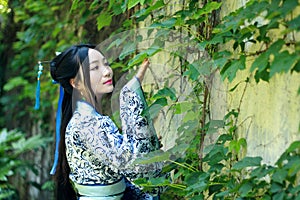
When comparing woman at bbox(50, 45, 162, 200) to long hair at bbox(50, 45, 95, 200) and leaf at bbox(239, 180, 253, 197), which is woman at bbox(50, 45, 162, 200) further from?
leaf at bbox(239, 180, 253, 197)

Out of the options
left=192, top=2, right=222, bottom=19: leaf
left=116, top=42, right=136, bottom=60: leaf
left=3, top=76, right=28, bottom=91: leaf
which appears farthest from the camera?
left=3, top=76, right=28, bottom=91: leaf

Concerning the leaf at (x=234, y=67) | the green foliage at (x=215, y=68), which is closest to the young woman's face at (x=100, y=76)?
the green foliage at (x=215, y=68)

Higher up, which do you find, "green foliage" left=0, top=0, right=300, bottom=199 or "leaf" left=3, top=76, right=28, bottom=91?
"green foliage" left=0, top=0, right=300, bottom=199

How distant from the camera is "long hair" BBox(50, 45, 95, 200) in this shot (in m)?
2.74

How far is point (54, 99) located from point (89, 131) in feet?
10.5

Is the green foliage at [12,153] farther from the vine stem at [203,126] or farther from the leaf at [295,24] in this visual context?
the leaf at [295,24]

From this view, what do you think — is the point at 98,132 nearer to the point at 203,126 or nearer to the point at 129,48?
the point at 203,126

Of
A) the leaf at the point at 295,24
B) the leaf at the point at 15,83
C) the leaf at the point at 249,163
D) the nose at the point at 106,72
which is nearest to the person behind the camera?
the leaf at the point at 295,24

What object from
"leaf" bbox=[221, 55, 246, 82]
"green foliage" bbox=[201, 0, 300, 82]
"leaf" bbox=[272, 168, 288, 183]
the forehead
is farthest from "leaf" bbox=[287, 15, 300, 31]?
the forehead

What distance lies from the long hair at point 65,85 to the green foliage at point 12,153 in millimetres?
2621

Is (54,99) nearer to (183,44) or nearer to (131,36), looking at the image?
(131,36)

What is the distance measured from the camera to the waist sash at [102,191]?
270 centimetres

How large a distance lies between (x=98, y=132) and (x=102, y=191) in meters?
0.26

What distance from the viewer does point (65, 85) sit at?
2828 mm
